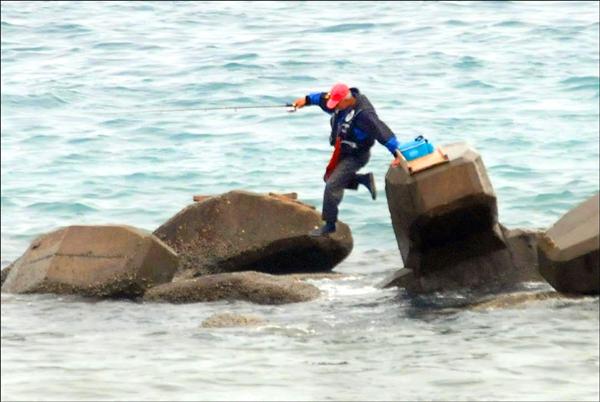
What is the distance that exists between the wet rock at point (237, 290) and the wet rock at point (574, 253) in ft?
8.24

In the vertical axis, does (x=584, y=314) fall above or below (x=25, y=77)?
above

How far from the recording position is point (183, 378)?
1476 centimetres

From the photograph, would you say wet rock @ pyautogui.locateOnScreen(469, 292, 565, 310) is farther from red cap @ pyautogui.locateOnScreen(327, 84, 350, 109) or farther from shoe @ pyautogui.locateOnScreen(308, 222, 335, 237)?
red cap @ pyautogui.locateOnScreen(327, 84, 350, 109)

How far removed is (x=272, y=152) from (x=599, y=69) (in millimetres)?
10396

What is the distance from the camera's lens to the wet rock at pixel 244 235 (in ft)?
63.3

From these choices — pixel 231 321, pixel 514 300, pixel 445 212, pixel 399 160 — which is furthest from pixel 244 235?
pixel 514 300

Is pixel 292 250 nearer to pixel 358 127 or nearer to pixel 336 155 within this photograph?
pixel 336 155

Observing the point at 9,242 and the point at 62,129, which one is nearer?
the point at 9,242

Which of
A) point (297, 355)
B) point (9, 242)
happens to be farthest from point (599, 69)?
point (297, 355)

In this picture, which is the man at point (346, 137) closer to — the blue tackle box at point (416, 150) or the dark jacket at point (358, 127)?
the dark jacket at point (358, 127)

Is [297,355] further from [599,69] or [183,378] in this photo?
[599,69]

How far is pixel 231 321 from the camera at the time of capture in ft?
55.0

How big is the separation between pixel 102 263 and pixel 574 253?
15.9ft

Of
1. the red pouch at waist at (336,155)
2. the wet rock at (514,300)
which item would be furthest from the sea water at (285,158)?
the red pouch at waist at (336,155)
